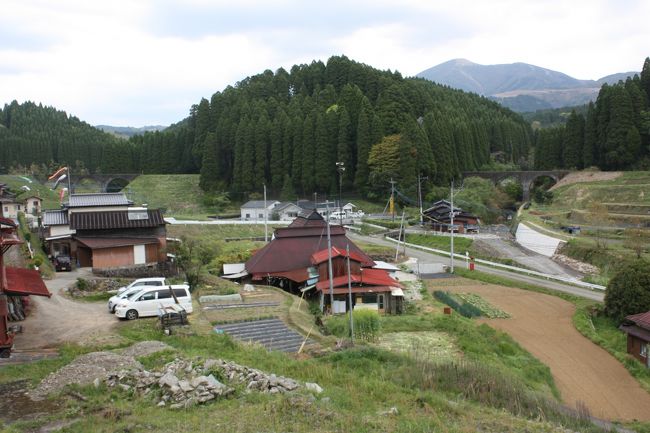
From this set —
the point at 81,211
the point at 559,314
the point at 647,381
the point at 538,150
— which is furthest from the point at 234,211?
the point at 647,381

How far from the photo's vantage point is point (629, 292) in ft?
69.5

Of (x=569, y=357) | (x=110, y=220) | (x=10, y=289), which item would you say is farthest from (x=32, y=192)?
(x=569, y=357)

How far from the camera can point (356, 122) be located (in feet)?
212

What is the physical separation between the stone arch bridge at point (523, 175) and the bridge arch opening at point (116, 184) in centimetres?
4534

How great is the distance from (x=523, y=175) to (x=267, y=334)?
54724 millimetres

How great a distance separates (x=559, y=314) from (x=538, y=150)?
47437 mm

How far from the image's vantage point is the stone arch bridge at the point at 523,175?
6102cm

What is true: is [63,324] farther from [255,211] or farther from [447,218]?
[255,211]

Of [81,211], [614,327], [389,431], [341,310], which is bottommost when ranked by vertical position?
[614,327]

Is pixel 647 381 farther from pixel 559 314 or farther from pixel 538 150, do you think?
pixel 538 150

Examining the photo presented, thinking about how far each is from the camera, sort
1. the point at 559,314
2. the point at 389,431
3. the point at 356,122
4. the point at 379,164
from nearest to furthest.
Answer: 1. the point at 389,431
2. the point at 559,314
3. the point at 379,164
4. the point at 356,122

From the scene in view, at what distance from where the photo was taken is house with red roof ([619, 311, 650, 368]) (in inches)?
670

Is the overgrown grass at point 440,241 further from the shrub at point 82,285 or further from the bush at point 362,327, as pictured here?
the shrub at point 82,285

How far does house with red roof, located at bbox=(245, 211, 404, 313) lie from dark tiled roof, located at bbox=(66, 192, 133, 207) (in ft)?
28.2
